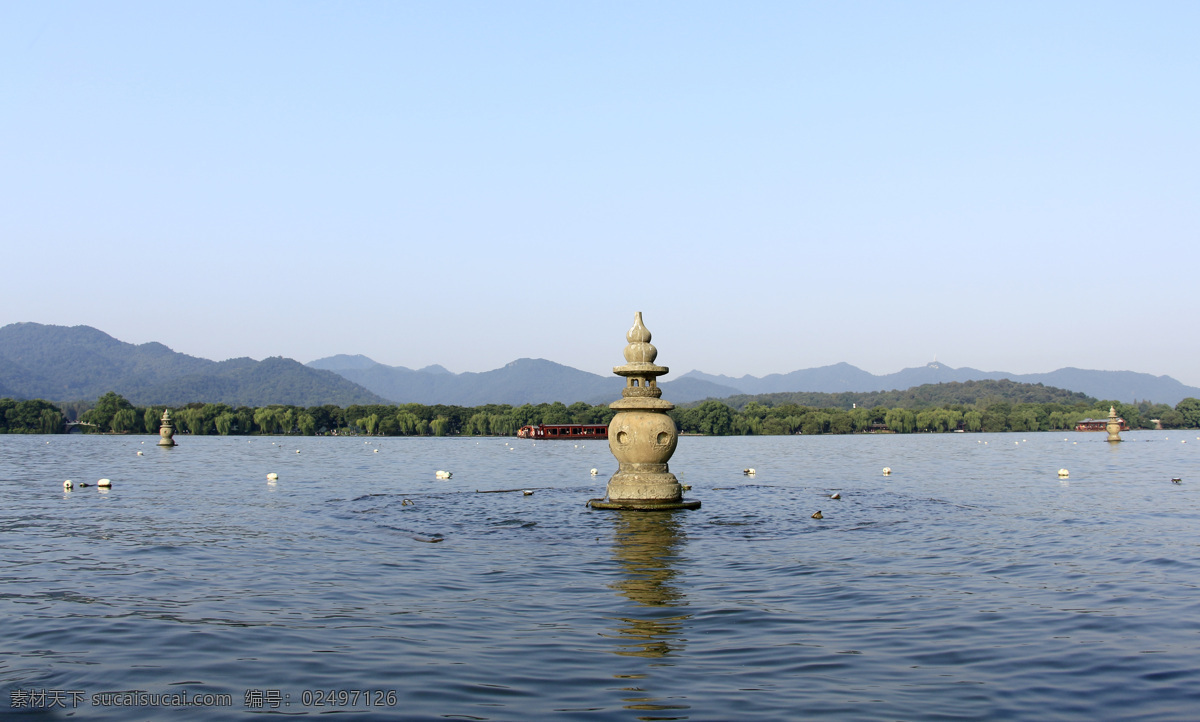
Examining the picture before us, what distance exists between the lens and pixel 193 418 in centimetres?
16800

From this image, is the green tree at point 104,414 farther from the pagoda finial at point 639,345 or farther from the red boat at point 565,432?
the pagoda finial at point 639,345

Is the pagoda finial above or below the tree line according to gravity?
above

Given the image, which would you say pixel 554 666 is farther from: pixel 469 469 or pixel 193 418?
pixel 193 418

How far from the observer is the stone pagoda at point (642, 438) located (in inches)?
999

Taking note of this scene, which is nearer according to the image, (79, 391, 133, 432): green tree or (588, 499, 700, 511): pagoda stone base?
(588, 499, 700, 511): pagoda stone base

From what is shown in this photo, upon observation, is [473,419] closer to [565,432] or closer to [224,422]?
[565,432]

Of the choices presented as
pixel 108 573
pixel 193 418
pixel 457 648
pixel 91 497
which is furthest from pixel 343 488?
pixel 193 418

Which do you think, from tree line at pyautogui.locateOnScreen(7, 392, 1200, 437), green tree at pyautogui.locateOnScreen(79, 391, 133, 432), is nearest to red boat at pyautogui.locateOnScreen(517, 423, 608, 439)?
tree line at pyautogui.locateOnScreen(7, 392, 1200, 437)

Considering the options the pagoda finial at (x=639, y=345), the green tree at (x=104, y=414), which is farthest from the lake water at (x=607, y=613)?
the green tree at (x=104, y=414)

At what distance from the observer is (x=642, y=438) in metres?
25.3

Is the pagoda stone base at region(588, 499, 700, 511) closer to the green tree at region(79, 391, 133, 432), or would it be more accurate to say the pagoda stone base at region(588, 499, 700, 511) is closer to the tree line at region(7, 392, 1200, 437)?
the tree line at region(7, 392, 1200, 437)

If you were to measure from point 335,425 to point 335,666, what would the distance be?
183 meters

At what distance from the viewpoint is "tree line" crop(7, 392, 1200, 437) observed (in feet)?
560

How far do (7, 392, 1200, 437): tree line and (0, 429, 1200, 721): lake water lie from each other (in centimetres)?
15421
